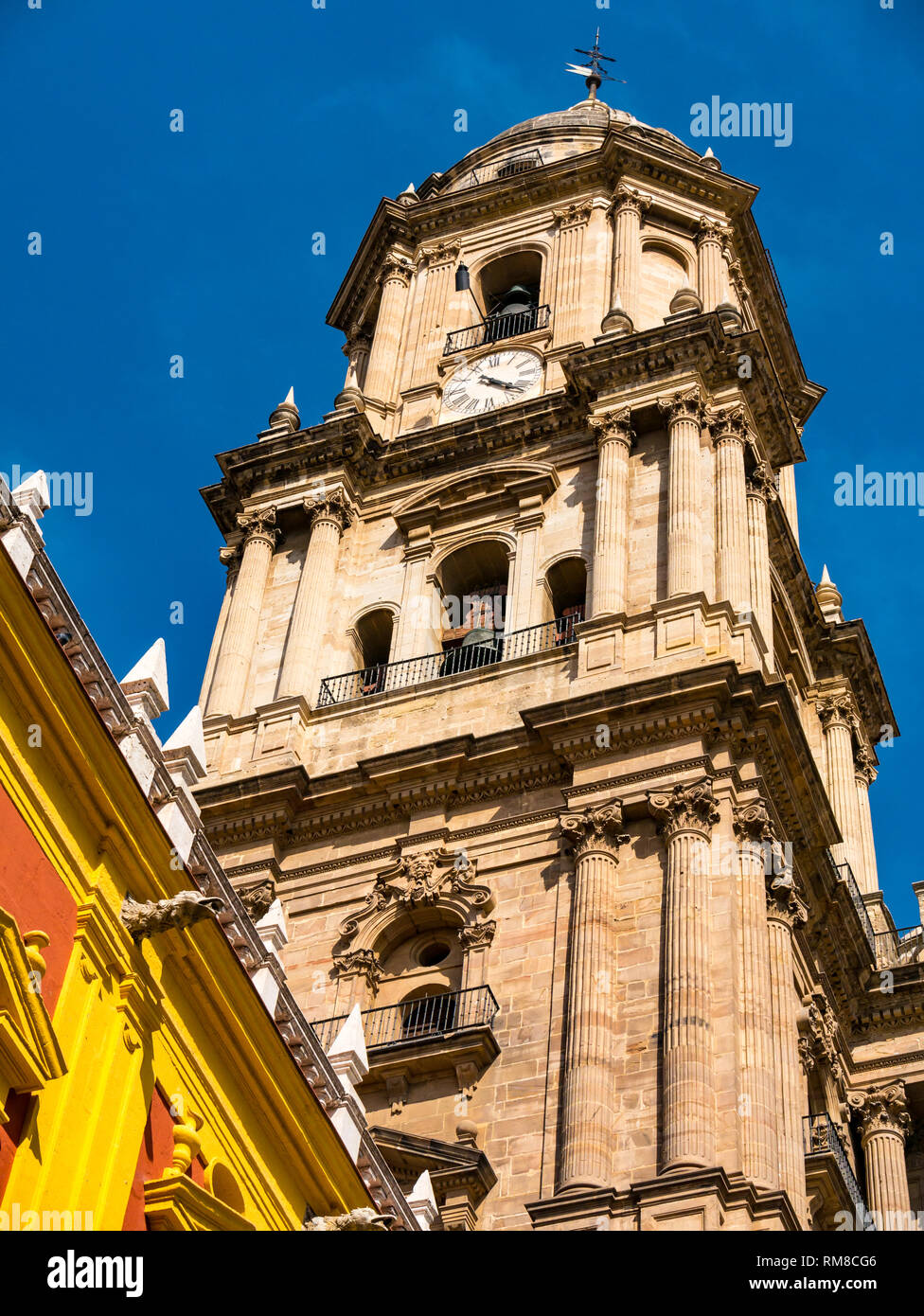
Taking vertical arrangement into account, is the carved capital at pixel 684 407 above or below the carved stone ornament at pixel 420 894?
above

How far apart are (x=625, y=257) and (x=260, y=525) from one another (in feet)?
32.2

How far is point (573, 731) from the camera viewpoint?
32812 mm

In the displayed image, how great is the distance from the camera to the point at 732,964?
95.7 feet

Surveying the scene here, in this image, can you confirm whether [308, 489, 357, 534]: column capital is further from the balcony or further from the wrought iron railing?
the balcony

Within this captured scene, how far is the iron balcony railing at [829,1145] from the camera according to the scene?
3259cm

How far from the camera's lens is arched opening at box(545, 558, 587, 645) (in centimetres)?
3812

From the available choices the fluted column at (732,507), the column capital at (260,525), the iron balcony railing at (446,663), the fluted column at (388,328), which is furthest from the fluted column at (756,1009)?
the fluted column at (388,328)

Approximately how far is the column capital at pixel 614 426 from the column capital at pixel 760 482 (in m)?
2.60

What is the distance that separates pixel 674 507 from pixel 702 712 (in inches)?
219

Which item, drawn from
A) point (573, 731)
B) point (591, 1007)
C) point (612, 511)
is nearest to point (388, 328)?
point (612, 511)

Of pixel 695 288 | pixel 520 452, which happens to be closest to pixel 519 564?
pixel 520 452

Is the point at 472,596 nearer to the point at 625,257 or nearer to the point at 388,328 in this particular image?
the point at 388,328

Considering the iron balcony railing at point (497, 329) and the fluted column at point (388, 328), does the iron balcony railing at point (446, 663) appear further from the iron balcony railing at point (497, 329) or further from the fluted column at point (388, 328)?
the iron balcony railing at point (497, 329)

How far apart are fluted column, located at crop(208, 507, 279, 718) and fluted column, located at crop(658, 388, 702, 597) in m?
7.64
